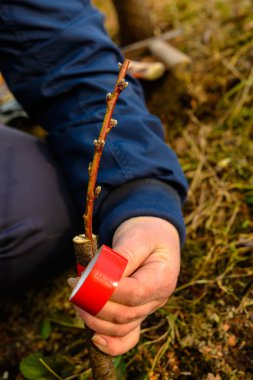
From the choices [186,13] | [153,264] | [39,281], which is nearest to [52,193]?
[39,281]

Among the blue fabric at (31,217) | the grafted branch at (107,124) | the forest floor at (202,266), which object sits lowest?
the forest floor at (202,266)


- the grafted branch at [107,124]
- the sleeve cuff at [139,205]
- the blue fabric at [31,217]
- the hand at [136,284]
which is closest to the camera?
the grafted branch at [107,124]

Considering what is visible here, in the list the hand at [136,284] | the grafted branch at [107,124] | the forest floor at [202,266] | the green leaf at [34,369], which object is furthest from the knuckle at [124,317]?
the green leaf at [34,369]

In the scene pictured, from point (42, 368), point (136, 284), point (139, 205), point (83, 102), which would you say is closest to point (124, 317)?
point (136, 284)

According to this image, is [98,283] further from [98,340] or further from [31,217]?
[31,217]

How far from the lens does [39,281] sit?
56.5 inches

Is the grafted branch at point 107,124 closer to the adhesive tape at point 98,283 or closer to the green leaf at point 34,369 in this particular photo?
the adhesive tape at point 98,283

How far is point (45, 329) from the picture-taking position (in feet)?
4.34

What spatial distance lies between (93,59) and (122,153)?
398mm

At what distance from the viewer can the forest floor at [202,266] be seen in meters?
1.20

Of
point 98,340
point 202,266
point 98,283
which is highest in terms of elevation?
point 98,283

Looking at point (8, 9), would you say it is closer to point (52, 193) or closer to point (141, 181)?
point (52, 193)

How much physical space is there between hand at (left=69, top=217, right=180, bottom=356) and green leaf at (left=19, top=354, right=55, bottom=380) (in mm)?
359

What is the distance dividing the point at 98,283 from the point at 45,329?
666mm
